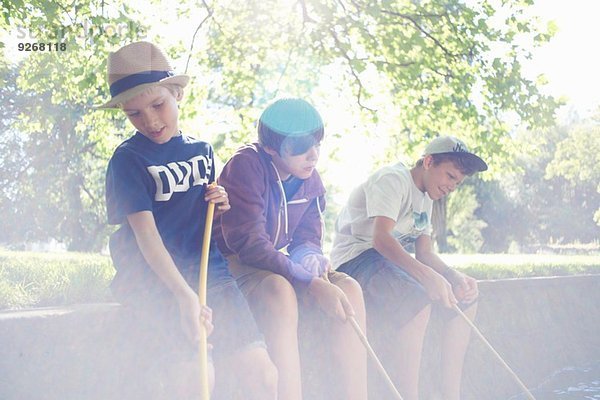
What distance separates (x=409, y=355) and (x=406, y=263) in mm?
430

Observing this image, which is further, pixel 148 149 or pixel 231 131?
pixel 231 131

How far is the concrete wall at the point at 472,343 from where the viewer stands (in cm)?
286

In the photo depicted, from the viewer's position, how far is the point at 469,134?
8781 millimetres

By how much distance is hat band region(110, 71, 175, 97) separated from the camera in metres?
2.82

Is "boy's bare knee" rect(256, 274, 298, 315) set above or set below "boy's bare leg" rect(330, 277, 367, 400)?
above

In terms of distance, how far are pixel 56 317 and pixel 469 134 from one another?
6.60 m

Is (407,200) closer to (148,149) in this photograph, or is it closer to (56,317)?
(148,149)

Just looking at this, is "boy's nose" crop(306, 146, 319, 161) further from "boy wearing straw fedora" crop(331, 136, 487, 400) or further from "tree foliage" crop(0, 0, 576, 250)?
"tree foliage" crop(0, 0, 576, 250)

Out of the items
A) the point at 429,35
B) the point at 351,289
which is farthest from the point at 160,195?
the point at 429,35

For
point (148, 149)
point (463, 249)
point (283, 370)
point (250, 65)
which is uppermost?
point (250, 65)

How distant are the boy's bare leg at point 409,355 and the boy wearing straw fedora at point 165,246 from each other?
1.07 m

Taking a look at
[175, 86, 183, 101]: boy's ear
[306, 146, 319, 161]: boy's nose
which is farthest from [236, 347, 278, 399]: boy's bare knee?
[175, 86, 183, 101]: boy's ear

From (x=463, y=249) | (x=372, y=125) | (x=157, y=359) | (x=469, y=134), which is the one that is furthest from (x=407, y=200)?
(x=463, y=249)

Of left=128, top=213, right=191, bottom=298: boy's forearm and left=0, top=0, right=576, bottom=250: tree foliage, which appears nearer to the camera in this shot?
left=128, top=213, right=191, bottom=298: boy's forearm
